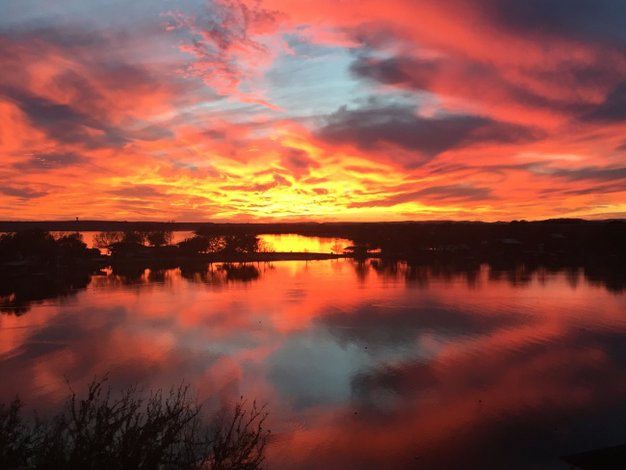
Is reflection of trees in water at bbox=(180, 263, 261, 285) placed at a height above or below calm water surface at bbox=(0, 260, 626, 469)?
above

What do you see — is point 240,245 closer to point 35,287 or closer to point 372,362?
point 35,287

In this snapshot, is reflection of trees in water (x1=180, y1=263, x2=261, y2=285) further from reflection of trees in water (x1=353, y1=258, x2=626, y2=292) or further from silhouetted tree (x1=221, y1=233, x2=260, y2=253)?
reflection of trees in water (x1=353, y1=258, x2=626, y2=292)

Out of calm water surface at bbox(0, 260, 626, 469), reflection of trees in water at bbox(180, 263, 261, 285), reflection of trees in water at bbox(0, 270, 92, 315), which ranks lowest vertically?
calm water surface at bbox(0, 260, 626, 469)

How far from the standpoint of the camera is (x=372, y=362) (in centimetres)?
2436

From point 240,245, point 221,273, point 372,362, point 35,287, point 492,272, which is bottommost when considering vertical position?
point 372,362

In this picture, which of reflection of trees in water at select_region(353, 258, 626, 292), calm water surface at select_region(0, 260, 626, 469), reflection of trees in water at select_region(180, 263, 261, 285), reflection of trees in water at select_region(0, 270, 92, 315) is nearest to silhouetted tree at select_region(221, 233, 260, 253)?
reflection of trees in water at select_region(180, 263, 261, 285)

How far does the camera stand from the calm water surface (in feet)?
51.9

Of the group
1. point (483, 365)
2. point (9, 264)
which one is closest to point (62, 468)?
point (483, 365)

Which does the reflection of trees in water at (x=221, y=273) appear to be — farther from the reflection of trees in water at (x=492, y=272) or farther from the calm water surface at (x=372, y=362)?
the reflection of trees in water at (x=492, y=272)

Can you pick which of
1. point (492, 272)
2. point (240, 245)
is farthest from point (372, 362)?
point (240, 245)

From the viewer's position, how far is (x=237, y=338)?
3011cm

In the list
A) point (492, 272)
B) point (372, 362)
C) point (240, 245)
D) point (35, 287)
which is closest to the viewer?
point (372, 362)

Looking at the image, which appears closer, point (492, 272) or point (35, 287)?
point (35, 287)

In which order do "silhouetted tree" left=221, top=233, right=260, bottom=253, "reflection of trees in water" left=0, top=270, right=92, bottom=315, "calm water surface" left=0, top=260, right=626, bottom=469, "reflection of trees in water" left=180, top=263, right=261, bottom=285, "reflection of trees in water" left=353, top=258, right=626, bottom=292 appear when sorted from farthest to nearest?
"silhouetted tree" left=221, top=233, right=260, bottom=253 < "reflection of trees in water" left=180, top=263, right=261, bottom=285 < "reflection of trees in water" left=353, top=258, right=626, bottom=292 < "reflection of trees in water" left=0, top=270, right=92, bottom=315 < "calm water surface" left=0, top=260, right=626, bottom=469
